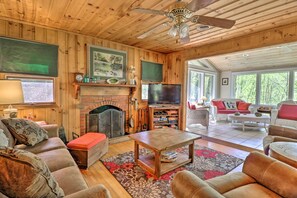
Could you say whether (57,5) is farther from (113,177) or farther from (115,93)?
(113,177)

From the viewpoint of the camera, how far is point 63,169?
1549 mm

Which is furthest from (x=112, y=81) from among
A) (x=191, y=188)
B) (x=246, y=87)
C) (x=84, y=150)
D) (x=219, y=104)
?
(x=246, y=87)

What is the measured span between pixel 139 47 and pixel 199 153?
10.1ft

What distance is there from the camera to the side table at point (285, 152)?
160cm

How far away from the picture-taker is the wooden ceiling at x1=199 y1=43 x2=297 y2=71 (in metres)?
5.48

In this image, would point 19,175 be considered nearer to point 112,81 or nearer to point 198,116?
point 112,81

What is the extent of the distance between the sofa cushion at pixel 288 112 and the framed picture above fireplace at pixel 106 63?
4.64 m

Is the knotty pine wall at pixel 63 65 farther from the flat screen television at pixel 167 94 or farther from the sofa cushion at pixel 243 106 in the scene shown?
the sofa cushion at pixel 243 106

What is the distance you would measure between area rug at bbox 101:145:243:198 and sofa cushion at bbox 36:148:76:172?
30.7 inches

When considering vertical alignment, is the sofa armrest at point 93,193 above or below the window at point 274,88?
below

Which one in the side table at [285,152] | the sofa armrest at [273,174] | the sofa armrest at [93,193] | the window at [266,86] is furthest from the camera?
the window at [266,86]

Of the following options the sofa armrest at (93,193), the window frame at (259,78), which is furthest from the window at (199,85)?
the sofa armrest at (93,193)

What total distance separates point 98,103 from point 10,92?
1.72m

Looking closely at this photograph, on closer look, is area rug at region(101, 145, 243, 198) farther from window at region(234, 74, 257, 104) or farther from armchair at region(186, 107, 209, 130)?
window at region(234, 74, 257, 104)
